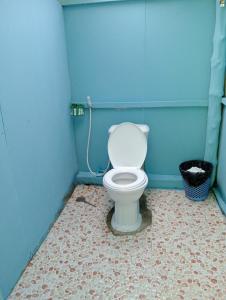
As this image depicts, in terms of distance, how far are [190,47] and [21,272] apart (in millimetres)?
2121

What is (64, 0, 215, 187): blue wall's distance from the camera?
1.94 meters

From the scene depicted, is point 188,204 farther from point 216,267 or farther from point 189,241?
point 216,267

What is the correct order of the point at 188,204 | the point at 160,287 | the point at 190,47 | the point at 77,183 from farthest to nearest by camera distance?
the point at 77,183
the point at 188,204
the point at 190,47
the point at 160,287

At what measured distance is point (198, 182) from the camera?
6.86ft

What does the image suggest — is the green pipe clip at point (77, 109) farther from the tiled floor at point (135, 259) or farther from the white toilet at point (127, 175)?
the tiled floor at point (135, 259)

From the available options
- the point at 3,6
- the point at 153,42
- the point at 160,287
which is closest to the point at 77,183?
the point at 160,287

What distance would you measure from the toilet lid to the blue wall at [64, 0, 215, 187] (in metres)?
0.26

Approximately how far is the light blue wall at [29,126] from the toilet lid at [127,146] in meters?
0.48

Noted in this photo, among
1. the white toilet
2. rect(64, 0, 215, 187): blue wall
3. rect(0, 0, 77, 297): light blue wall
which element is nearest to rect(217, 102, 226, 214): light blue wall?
rect(64, 0, 215, 187): blue wall

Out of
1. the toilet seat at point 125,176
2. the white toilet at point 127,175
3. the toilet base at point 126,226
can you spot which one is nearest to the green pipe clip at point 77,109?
the white toilet at point 127,175

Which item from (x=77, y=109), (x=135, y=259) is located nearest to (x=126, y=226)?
(x=135, y=259)

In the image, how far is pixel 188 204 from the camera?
214 cm

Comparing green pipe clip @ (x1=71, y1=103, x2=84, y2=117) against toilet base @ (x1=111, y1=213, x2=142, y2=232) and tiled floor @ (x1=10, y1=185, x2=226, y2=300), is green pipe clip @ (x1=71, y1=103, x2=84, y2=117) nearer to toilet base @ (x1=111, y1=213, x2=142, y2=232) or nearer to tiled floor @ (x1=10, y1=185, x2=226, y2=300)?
tiled floor @ (x1=10, y1=185, x2=226, y2=300)

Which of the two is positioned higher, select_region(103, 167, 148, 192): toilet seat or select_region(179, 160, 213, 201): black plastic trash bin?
select_region(103, 167, 148, 192): toilet seat
